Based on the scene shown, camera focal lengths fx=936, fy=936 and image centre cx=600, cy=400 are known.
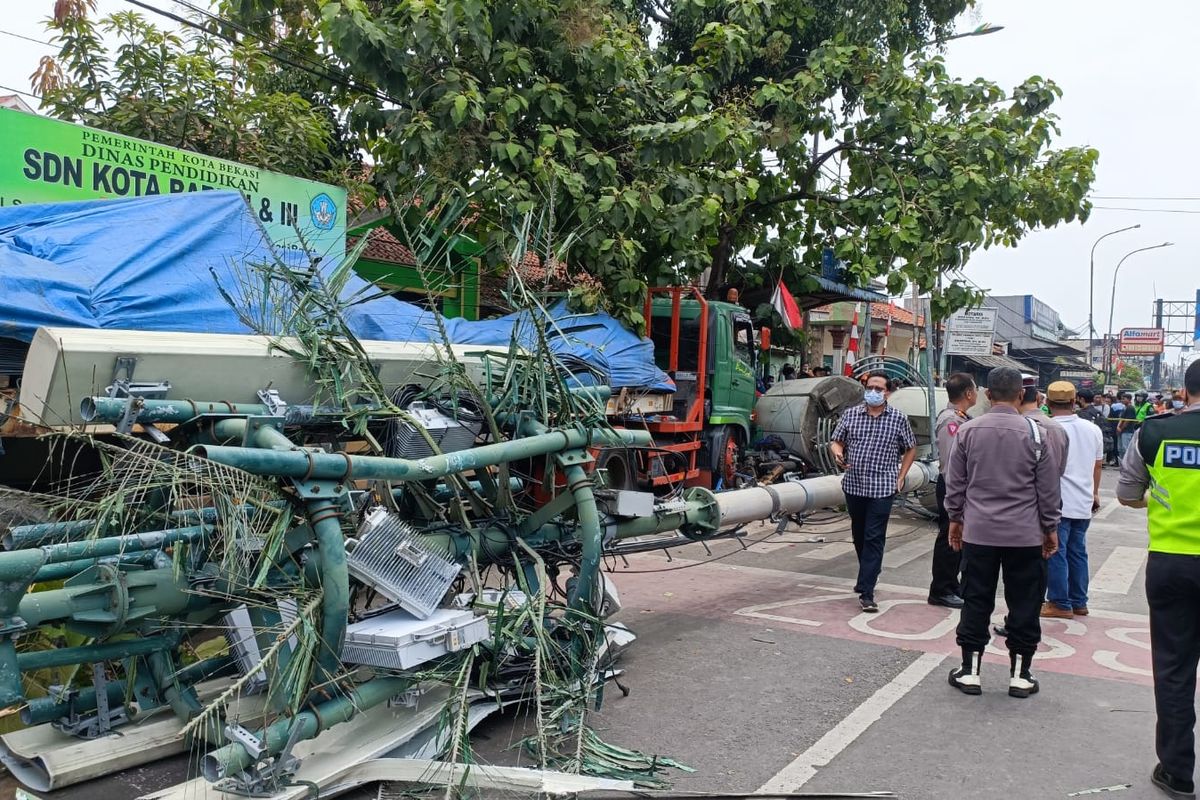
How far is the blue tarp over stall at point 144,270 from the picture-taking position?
5.16 meters

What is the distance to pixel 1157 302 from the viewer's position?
3051 inches

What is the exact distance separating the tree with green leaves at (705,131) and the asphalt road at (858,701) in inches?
150

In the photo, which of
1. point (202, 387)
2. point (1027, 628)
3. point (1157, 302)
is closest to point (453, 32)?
point (202, 387)

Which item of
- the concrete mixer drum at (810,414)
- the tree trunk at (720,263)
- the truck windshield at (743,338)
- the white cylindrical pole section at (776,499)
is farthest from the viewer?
the tree trunk at (720,263)

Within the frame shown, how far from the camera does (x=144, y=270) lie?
5859 millimetres

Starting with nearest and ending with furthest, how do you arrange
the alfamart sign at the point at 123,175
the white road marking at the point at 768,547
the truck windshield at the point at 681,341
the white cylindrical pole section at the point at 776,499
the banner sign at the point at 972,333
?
the white cylindrical pole section at the point at 776,499 < the alfamart sign at the point at 123,175 < the white road marking at the point at 768,547 < the truck windshield at the point at 681,341 < the banner sign at the point at 972,333

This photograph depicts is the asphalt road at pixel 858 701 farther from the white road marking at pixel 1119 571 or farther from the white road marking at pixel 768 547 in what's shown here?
the white road marking at pixel 768 547

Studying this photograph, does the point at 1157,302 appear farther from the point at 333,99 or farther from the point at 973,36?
the point at 333,99

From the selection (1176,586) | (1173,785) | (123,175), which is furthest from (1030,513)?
(123,175)

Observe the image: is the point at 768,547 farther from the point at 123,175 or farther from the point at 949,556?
the point at 123,175

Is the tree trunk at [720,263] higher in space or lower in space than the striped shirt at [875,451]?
higher

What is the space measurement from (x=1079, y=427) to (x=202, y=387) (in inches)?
257

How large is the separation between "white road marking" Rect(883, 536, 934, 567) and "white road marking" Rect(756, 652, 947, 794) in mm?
3386

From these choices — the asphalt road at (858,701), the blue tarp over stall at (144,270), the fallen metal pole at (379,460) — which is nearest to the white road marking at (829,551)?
the asphalt road at (858,701)
